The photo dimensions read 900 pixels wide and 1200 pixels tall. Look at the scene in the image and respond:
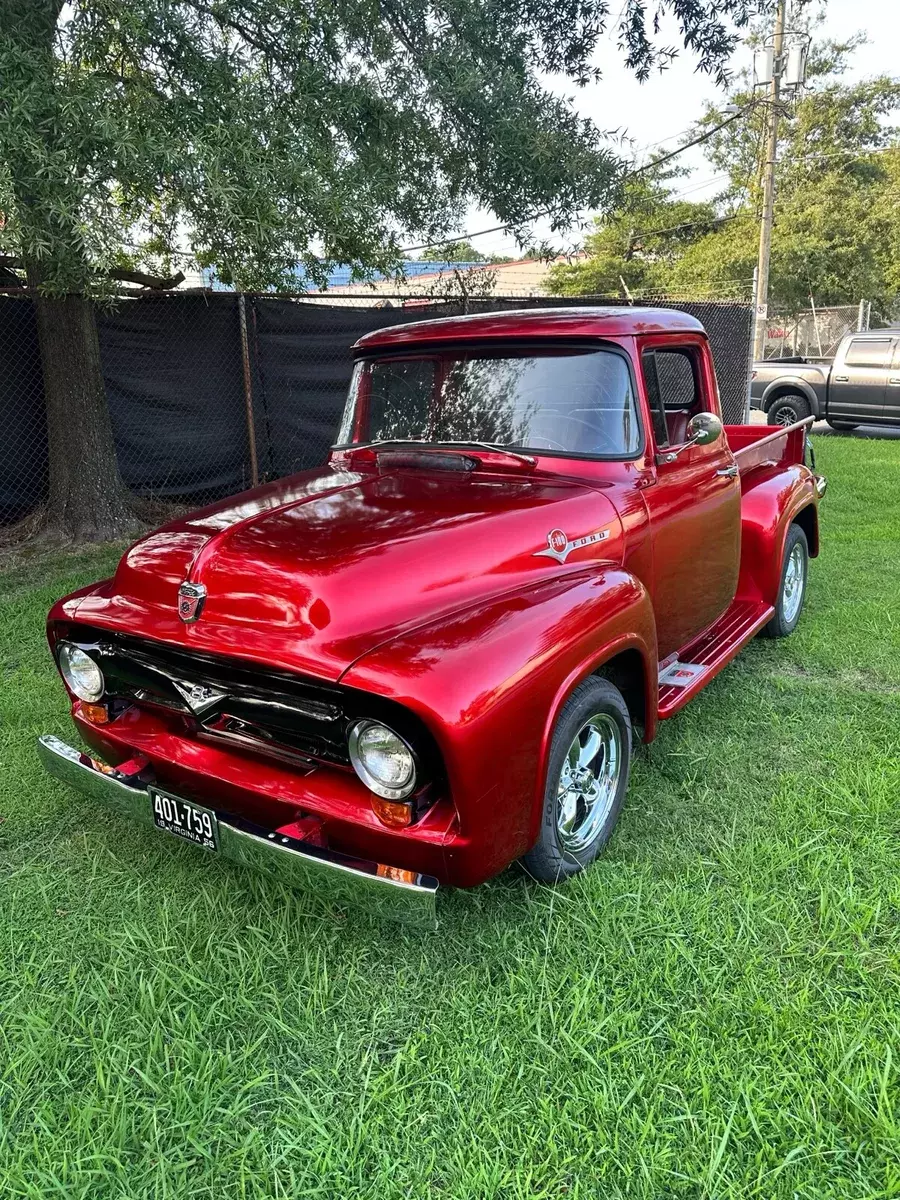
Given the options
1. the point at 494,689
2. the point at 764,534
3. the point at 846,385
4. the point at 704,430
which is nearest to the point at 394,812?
the point at 494,689

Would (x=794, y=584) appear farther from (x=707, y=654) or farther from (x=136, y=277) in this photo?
(x=136, y=277)

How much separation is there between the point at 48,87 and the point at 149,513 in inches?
169

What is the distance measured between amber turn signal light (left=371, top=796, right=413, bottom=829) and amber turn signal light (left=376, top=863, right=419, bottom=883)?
11cm

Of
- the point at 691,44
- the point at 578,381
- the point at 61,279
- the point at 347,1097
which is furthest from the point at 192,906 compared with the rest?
the point at 691,44

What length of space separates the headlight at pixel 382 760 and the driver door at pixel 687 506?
5.50 feet

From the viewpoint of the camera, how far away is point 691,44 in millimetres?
6664

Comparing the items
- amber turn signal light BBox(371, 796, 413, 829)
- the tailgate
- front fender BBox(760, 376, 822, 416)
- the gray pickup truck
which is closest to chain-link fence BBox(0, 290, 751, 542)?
the tailgate

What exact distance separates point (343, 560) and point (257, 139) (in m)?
3.35

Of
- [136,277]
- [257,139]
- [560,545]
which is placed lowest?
[560,545]

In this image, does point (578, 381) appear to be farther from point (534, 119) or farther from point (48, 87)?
point (534, 119)

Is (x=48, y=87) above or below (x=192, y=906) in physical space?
above

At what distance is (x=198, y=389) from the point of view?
7.94 m

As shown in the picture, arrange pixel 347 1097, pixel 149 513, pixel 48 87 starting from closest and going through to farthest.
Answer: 1. pixel 347 1097
2. pixel 48 87
3. pixel 149 513

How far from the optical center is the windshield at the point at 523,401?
10.9 feet
